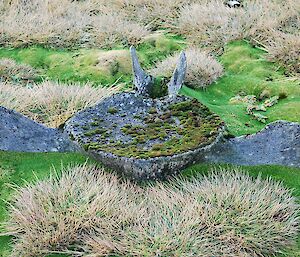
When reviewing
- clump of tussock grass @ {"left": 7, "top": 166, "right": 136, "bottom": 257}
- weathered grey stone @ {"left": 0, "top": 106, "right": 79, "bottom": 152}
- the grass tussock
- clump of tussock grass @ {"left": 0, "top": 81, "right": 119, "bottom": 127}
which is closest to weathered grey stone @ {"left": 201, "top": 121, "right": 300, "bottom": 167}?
the grass tussock

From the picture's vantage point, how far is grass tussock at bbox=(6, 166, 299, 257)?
4363 mm

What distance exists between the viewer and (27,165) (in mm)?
5430

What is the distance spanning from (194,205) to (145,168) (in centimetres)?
64

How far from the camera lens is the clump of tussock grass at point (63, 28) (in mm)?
11453

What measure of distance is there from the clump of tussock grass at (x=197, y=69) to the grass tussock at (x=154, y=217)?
445cm

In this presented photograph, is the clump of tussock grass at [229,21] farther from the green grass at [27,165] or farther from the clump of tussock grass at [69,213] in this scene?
the clump of tussock grass at [69,213]

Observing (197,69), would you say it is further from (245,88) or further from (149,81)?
(149,81)

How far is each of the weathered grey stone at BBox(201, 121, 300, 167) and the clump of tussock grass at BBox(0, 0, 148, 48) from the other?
6327 millimetres

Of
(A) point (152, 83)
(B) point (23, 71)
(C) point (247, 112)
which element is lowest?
(B) point (23, 71)

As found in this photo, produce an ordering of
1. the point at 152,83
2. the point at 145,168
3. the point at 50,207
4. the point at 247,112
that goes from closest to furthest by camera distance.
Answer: the point at 50,207
the point at 145,168
the point at 152,83
the point at 247,112

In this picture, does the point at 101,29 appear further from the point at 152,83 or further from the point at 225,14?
the point at 152,83

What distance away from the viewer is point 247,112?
7.93 m

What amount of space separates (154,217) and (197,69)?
5.25 metres

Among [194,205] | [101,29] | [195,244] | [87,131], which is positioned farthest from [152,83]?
[101,29]
